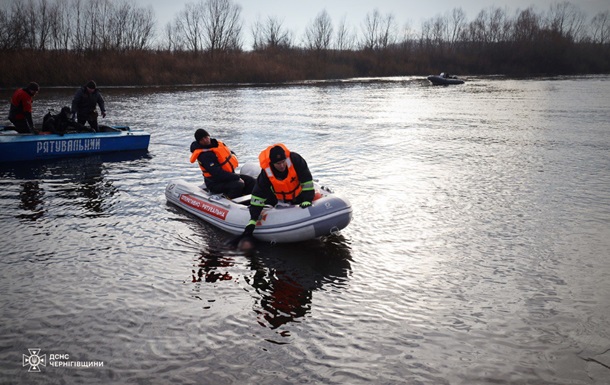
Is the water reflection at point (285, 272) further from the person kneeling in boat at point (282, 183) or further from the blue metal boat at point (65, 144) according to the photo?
the blue metal boat at point (65, 144)

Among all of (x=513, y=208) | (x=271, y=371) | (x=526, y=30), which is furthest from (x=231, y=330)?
(x=526, y=30)

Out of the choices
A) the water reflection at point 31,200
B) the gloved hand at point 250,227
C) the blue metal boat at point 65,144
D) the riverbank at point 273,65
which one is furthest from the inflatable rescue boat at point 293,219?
the riverbank at point 273,65

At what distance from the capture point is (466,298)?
5.64 meters

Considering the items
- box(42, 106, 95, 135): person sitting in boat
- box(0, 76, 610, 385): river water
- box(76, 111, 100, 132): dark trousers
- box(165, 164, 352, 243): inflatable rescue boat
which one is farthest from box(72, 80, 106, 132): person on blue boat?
box(165, 164, 352, 243): inflatable rescue boat

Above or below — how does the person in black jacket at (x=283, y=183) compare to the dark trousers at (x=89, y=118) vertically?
below

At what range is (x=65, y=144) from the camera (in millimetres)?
12555

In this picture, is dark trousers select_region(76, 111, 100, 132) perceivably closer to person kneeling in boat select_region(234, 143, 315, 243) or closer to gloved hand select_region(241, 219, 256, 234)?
person kneeling in boat select_region(234, 143, 315, 243)

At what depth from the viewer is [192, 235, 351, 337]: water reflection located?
542 centimetres

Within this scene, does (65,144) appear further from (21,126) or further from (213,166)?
(213,166)

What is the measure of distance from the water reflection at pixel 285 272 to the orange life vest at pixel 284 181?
28.8 inches

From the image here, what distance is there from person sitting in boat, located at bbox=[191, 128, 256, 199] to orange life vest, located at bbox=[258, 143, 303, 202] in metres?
1.30

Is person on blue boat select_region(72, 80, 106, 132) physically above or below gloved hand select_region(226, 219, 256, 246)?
above

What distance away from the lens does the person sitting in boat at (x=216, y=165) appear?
806 cm

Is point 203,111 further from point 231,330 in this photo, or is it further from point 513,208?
point 231,330
